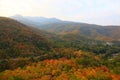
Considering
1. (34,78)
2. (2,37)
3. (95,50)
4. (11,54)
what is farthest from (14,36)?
(34,78)

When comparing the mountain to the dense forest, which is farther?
the mountain

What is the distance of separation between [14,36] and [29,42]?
9.29 metres

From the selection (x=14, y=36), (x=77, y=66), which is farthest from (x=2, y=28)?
(x=77, y=66)

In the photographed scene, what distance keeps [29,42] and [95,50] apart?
135 ft

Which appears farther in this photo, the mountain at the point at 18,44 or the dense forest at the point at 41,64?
the mountain at the point at 18,44

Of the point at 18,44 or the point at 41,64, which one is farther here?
the point at 18,44

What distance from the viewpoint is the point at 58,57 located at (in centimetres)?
10038

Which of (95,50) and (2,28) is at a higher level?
(2,28)

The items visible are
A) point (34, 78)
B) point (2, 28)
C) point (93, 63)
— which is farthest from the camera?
point (2, 28)

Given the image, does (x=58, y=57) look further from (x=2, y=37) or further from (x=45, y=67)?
(x=2, y=37)

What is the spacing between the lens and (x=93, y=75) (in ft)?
224

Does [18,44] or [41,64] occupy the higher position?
[18,44]

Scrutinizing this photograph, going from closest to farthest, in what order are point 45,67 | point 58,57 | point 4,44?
point 45,67 → point 58,57 → point 4,44

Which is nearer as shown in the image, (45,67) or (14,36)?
(45,67)
